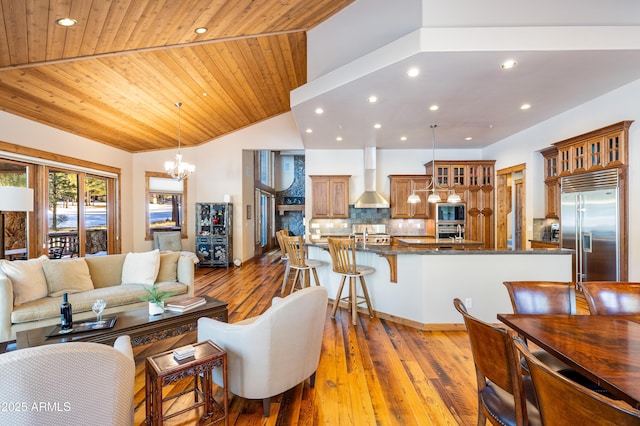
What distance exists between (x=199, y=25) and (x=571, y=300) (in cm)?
438

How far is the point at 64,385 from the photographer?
1196mm

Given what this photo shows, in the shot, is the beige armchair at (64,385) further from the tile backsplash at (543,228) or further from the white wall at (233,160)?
the white wall at (233,160)

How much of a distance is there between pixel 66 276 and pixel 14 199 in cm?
104

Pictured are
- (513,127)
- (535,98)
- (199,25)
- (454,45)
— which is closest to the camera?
(454,45)

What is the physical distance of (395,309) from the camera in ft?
13.1

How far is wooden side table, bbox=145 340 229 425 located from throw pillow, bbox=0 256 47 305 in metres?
2.31

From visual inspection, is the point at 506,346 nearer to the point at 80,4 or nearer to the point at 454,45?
the point at 454,45

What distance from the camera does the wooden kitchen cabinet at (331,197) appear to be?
302 inches

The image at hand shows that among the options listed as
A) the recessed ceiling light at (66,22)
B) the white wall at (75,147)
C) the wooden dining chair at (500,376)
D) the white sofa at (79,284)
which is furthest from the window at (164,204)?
the wooden dining chair at (500,376)

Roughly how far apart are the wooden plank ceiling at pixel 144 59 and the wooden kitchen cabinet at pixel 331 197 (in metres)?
2.28

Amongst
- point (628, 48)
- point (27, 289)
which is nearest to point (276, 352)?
point (27, 289)

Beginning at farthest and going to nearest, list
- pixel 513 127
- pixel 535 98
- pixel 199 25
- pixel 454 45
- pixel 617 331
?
pixel 513 127 < pixel 535 98 < pixel 199 25 < pixel 454 45 < pixel 617 331

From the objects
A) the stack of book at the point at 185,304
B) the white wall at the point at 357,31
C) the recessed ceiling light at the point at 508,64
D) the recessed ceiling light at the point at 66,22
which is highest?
the white wall at the point at 357,31

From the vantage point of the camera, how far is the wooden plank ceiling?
123 inches
